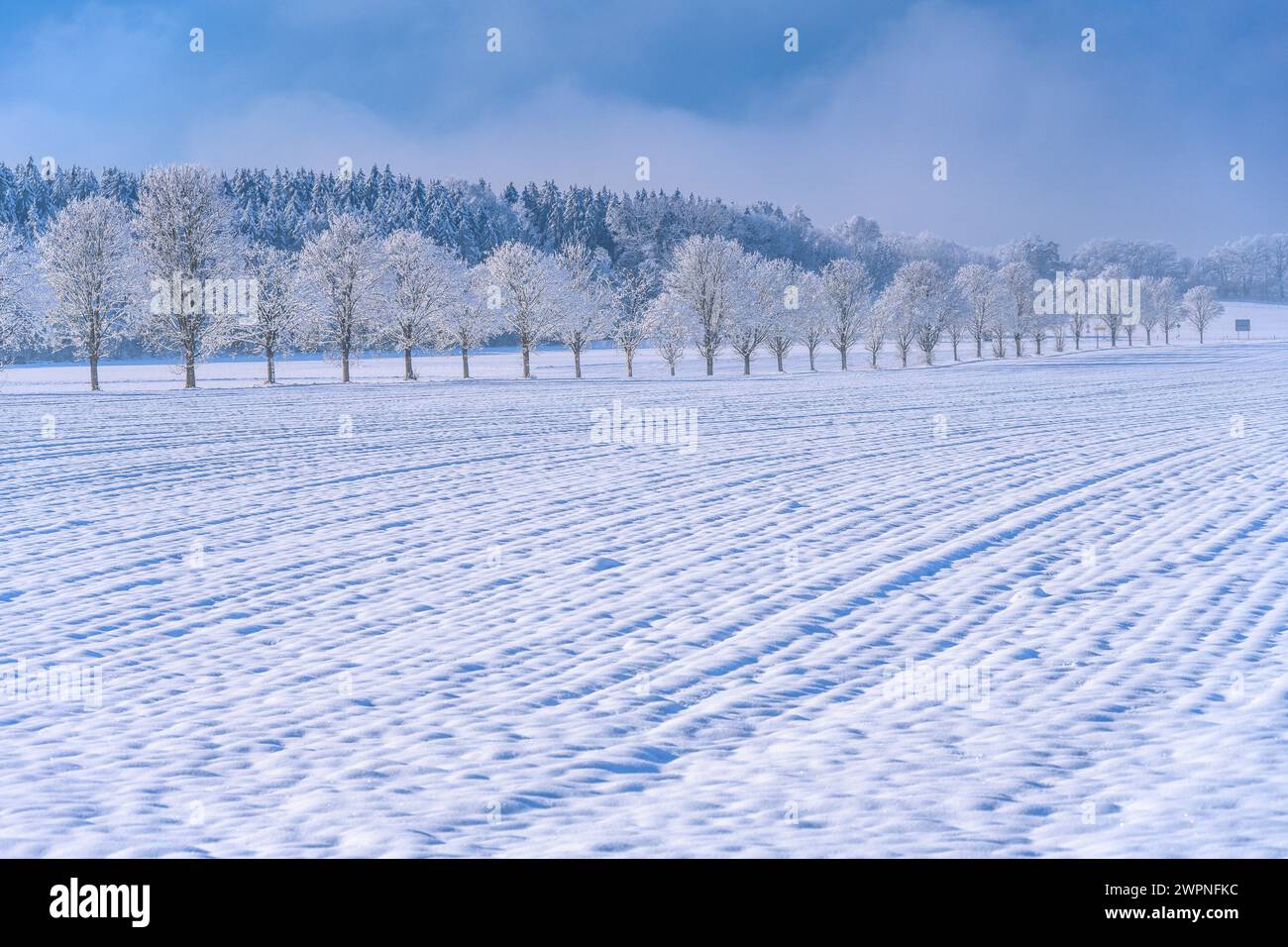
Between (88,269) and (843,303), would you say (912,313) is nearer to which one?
(843,303)

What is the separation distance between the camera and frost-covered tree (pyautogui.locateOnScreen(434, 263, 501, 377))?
6800 centimetres

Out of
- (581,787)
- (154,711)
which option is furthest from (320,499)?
(581,787)

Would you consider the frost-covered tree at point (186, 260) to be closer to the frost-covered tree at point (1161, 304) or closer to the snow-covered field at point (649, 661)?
the snow-covered field at point (649, 661)

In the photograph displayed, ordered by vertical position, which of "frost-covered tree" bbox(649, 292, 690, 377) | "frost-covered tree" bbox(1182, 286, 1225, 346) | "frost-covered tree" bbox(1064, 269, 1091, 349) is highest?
"frost-covered tree" bbox(1182, 286, 1225, 346)

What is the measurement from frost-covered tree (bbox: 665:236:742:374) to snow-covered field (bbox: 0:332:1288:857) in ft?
192

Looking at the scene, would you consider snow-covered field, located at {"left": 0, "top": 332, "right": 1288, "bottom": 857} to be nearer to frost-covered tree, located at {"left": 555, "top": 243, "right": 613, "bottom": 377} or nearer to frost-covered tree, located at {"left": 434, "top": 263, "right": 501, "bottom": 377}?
frost-covered tree, located at {"left": 434, "top": 263, "right": 501, "bottom": 377}

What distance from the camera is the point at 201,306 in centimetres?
5494

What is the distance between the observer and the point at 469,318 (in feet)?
228

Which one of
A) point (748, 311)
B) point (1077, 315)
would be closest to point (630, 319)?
point (748, 311)

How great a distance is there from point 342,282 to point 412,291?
5208mm

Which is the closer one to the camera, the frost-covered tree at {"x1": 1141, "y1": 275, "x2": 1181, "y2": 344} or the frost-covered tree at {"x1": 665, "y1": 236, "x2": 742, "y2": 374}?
the frost-covered tree at {"x1": 665, "y1": 236, "x2": 742, "y2": 374}

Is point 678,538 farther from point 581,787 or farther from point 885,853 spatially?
point 885,853

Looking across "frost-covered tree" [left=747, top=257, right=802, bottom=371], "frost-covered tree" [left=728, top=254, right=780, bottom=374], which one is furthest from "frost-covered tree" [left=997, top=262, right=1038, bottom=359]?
"frost-covered tree" [left=728, top=254, right=780, bottom=374]

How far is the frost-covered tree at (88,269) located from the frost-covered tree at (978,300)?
7405cm
